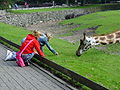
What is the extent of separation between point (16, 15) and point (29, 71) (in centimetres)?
4228

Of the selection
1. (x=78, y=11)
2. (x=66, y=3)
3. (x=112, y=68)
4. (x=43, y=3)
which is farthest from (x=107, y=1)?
(x=112, y=68)

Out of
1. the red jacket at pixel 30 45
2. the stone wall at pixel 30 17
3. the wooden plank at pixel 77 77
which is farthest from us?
Answer: the stone wall at pixel 30 17

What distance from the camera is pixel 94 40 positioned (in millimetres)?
16156

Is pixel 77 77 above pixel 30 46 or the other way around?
the other way around

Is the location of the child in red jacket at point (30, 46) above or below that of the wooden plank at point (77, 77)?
above

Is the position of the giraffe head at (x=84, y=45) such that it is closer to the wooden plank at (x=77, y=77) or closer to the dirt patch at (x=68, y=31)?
the wooden plank at (x=77, y=77)

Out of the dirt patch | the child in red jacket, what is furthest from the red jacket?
the dirt patch

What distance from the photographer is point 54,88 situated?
10266mm

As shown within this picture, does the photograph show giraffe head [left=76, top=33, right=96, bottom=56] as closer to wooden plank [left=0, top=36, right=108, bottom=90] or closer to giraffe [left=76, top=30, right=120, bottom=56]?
giraffe [left=76, top=30, right=120, bottom=56]

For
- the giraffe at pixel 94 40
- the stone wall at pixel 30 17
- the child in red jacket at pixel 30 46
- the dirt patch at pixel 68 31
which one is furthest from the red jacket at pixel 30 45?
the stone wall at pixel 30 17

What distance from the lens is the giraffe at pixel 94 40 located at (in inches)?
617

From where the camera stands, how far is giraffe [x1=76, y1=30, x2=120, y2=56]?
15680 millimetres

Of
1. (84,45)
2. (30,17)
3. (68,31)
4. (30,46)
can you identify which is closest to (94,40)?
(84,45)

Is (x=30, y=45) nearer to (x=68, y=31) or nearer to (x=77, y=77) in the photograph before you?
(x=77, y=77)
